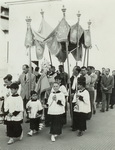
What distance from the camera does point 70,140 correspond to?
6082mm

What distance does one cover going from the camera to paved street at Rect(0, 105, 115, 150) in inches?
218

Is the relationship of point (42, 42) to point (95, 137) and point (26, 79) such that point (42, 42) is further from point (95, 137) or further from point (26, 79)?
point (95, 137)

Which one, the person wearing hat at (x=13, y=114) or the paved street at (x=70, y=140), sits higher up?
the person wearing hat at (x=13, y=114)

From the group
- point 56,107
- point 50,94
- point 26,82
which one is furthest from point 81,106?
point 26,82

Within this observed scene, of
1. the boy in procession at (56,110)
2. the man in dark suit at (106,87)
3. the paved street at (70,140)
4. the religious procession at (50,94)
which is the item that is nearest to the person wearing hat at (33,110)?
the religious procession at (50,94)

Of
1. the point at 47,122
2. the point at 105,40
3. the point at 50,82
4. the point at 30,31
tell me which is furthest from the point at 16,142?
the point at 105,40

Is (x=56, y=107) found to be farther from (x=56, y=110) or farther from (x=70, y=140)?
(x=70, y=140)

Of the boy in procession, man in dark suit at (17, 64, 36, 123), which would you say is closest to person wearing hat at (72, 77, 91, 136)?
the boy in procession

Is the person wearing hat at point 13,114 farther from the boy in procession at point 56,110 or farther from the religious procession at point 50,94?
the boy in procession at point 56,110

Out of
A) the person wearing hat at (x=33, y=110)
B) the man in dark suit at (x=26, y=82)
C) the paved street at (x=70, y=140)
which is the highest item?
the man in dark suit at (x=26, y=82)

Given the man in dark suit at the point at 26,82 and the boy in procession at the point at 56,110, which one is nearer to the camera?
the boy in procession at the point at 56,110

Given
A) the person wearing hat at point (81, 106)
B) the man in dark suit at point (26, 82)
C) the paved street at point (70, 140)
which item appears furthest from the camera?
the man in dark suit at point (26, 82)

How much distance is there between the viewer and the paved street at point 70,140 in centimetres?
554

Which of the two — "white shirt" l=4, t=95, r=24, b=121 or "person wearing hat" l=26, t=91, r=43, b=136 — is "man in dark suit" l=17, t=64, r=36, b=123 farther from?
"white shirt" l=4, t=95, r=24, b=121
